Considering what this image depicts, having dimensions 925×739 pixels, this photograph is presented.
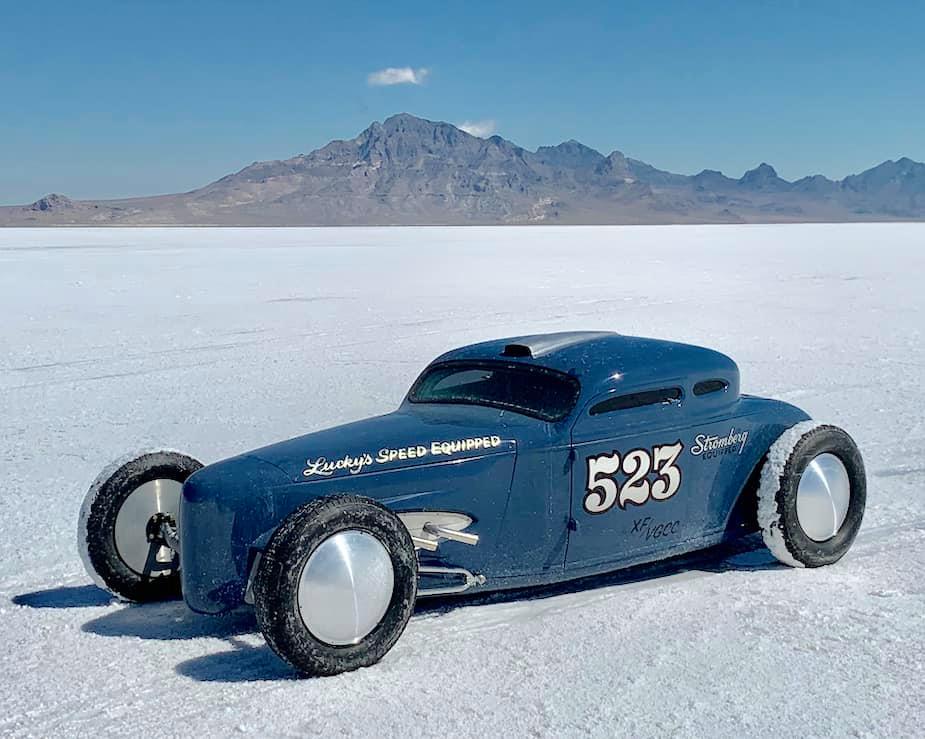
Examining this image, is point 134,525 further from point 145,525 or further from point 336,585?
point 336,585

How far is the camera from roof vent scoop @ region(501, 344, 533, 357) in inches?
228

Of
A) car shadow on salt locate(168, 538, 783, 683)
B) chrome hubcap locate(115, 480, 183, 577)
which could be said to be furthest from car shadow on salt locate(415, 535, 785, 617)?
chrome hubcap locate(115, 480, 183, 577)

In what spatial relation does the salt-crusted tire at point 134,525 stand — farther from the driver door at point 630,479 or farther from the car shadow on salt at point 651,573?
the driver door at point 630,479

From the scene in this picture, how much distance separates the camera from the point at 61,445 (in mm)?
9320

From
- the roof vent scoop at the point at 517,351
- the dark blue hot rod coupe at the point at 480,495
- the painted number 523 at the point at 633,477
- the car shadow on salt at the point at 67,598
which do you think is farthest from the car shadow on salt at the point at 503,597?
the roof vent scoop at the point at 517,351

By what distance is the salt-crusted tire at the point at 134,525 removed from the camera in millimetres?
5371

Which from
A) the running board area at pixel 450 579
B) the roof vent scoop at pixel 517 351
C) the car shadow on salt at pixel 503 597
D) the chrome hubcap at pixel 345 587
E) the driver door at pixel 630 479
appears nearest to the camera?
the chrome hubcap at pixel 345 587

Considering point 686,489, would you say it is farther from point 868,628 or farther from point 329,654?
point 329,654

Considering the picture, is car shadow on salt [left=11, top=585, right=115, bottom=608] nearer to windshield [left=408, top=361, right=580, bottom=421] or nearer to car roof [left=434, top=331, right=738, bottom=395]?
windshield [left=408, top=361, right=580, bottom=421]

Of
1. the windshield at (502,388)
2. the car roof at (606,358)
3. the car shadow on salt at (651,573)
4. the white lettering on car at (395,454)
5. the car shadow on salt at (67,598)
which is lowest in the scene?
the car shadow on salt at (651,573)

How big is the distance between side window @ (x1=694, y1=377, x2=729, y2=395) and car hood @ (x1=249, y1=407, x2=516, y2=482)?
1.24 metres

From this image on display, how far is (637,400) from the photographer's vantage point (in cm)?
558

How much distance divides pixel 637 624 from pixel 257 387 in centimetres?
788

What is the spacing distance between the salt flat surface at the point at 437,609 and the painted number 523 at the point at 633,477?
0.55m
